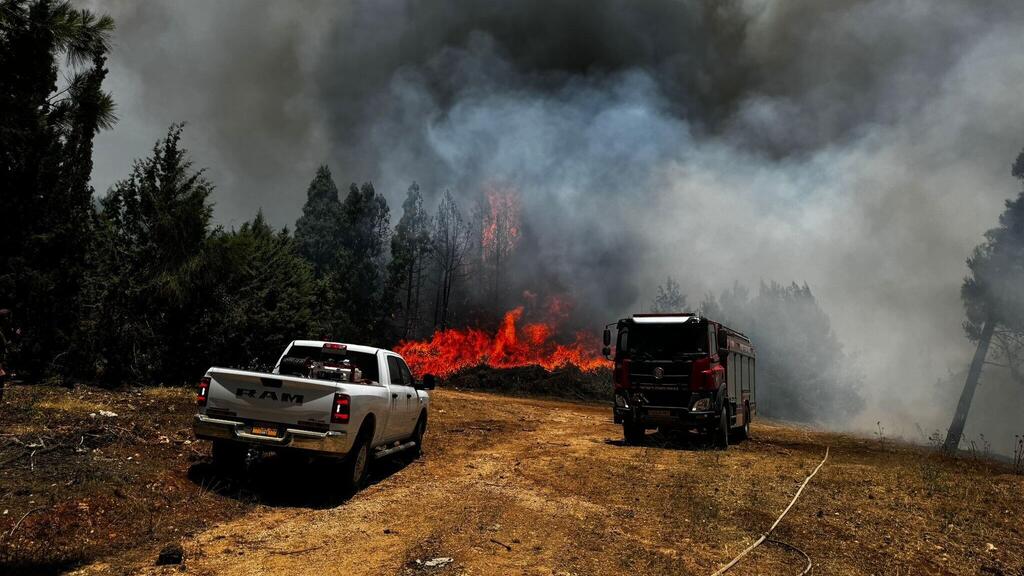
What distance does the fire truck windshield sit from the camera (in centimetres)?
1408

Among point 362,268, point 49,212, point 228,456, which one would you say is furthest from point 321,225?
point 228,456

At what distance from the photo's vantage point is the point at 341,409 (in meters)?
7.26

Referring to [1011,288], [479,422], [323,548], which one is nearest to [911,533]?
[323,548]

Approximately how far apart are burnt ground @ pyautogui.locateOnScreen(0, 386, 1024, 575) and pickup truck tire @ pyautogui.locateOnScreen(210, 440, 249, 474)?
206mm

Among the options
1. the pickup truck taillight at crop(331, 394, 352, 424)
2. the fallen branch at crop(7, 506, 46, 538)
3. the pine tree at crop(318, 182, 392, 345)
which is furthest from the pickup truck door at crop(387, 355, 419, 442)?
the pine tree at crop(318, 182, 392, 345)

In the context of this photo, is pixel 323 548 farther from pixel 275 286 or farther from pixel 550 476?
pixel 275 286

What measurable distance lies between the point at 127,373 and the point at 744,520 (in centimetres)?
1957

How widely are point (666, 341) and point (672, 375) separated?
0.91 metres

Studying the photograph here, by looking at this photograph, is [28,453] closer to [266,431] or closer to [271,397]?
[266,431]

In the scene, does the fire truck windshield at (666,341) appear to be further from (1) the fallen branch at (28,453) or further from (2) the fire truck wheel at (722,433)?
(1) the fallen branch at (28,453)

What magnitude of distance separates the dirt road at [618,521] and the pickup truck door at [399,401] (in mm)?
718

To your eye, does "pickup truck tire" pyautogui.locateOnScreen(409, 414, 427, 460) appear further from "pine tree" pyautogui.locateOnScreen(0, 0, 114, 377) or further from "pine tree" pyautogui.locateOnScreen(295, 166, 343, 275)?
"pine tree" pyautogui.locateOnScreen(295, 166, 343, 275)

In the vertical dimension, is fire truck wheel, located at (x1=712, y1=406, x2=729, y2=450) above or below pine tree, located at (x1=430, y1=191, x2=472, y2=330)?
below

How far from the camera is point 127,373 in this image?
728 inches
